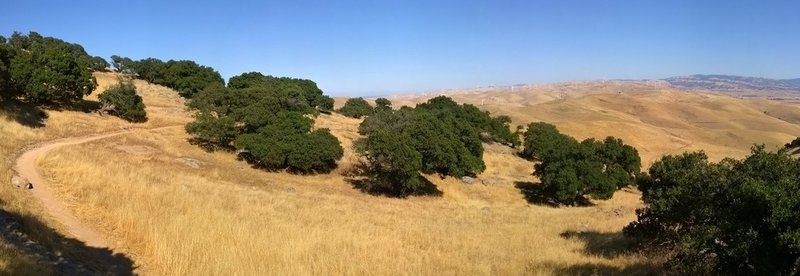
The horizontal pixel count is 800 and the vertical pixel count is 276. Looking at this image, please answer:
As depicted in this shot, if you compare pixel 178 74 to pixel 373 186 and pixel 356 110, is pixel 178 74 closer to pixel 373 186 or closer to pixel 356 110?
pixel 356 110

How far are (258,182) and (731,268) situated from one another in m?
28.8

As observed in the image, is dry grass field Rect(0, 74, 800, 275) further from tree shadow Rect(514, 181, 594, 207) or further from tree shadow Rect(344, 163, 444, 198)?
tree shadow Rect(514, 181, 594, 207)

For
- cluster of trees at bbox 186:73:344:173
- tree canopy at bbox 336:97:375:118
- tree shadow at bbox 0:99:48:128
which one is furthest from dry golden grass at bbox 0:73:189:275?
tree canopy at bbox 336:97:375:118

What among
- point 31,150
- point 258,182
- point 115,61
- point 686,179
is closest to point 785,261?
point 686,179

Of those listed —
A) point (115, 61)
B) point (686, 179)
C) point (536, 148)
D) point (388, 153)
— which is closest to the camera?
point (686, 179)

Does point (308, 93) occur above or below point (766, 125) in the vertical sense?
above

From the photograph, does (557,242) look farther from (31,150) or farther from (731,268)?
(31,150)

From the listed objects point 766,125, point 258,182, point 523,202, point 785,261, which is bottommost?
point 766,125

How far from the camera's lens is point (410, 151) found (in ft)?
130

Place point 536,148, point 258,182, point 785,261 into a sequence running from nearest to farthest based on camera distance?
point 785,261
point 258,182
point 536,148

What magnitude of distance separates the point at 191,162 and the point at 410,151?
50.3 ft

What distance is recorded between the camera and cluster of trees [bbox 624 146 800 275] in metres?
9.65

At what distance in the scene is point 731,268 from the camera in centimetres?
1123

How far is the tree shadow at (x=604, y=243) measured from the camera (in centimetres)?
1810
